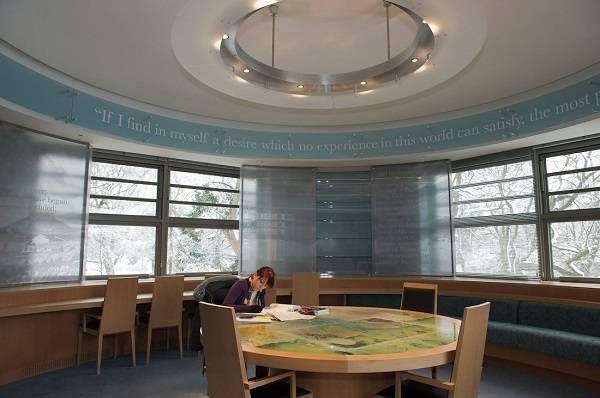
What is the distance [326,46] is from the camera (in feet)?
14.7

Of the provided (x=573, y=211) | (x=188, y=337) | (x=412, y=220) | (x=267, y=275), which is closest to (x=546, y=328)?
(x=573, y=211)

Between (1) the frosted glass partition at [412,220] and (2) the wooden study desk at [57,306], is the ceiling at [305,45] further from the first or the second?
(2) the wooden study desk at [57,306]

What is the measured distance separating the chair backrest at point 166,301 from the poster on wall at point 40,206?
1.18 metres

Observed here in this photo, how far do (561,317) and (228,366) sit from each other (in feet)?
13.8

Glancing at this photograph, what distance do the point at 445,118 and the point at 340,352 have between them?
186 inches

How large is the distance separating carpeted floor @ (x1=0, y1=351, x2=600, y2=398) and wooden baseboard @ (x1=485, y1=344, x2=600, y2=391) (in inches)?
4.1

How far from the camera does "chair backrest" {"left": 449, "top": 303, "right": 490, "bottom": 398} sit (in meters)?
2.43

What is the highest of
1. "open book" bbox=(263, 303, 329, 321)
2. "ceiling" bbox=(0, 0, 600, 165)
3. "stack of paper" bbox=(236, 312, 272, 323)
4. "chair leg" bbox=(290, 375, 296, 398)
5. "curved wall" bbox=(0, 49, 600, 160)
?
"ceiling" bbox=(0, 0, 600, 165)

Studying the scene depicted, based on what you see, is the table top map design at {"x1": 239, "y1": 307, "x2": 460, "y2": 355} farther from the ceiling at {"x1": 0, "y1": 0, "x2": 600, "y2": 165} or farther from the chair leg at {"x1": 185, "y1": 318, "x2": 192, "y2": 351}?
the chair leg at {"x1": 185, "y1": 318, "x2": 192, "y2": 351}

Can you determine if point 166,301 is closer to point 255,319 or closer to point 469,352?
point 255,319

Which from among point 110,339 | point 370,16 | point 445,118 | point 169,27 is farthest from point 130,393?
point 445,118

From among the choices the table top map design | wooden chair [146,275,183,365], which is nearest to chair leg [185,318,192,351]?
wooden chair [146,275,183,365]

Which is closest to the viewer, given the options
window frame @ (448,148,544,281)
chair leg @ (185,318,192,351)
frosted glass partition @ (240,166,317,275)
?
window frame @ (448,148,544,281)

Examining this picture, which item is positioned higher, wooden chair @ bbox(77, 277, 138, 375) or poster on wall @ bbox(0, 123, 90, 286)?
poster on wall @ bbox(0, 123, 90, 286)
